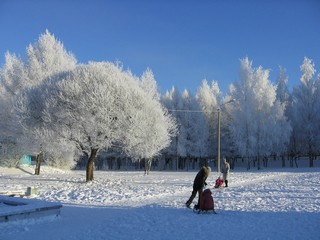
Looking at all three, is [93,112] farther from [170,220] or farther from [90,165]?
[170,220]

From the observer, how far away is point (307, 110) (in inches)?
2234

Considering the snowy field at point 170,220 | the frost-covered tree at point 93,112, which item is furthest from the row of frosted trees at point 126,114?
the snowy field at point 170,220

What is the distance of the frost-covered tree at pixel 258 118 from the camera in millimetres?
53375

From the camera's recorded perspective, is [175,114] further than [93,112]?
Yes

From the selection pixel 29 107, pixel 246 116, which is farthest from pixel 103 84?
pixel 246 116

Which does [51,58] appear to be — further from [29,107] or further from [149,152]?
[149,152]

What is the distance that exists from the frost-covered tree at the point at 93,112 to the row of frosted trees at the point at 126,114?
64 millimetres

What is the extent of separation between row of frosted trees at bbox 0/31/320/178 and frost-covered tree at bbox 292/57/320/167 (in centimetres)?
15

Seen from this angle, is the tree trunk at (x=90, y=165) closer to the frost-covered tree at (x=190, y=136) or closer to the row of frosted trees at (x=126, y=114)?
the row of frosted trees at (x=126, y=114)

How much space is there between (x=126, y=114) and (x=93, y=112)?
2.07 m

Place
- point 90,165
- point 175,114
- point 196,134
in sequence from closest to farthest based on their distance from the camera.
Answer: point 90,165
point 196,134
point 175,114

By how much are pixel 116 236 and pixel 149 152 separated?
16.9 m

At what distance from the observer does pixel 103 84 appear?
2369 centimetres

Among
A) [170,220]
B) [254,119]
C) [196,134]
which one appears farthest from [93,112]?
[196,134]
